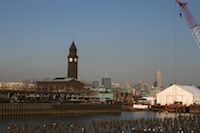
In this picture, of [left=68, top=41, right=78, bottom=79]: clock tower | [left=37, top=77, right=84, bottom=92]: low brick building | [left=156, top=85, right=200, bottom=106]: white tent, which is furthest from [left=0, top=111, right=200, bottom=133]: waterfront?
[left=68, top=41, right=78, bottom=79]: clock tower

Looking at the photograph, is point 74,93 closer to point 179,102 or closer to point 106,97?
point 106,97

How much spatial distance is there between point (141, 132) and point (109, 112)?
165 feet

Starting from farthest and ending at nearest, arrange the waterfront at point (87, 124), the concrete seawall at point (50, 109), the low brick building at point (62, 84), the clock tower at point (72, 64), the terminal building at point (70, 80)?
the clock tower at point (72, 64) → the terminal building at point (70, 80) → the low brick building at point (62, 84) → the concrete seawall at point (50, 109) → the waterfront at point (87, 124)

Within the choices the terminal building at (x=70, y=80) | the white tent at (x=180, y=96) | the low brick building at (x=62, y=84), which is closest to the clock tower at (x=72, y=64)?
the terminal building at (x=70, y=80)

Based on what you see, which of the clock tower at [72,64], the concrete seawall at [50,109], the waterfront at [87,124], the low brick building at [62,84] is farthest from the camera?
the clock tower at [72,64]

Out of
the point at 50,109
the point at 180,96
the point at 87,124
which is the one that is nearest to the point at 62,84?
the point at 180,96

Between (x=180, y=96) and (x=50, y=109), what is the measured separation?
4830 cm

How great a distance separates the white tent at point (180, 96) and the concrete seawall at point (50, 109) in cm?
2506

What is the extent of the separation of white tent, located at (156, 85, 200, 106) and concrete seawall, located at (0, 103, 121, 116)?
25.1 meters

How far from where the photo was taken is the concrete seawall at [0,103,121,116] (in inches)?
2431

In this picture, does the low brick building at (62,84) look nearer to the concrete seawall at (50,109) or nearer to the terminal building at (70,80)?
the terminal building at (70,80)

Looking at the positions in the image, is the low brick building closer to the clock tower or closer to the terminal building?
the terminal building

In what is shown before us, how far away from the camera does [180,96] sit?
10294 cm

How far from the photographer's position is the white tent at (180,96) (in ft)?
335
